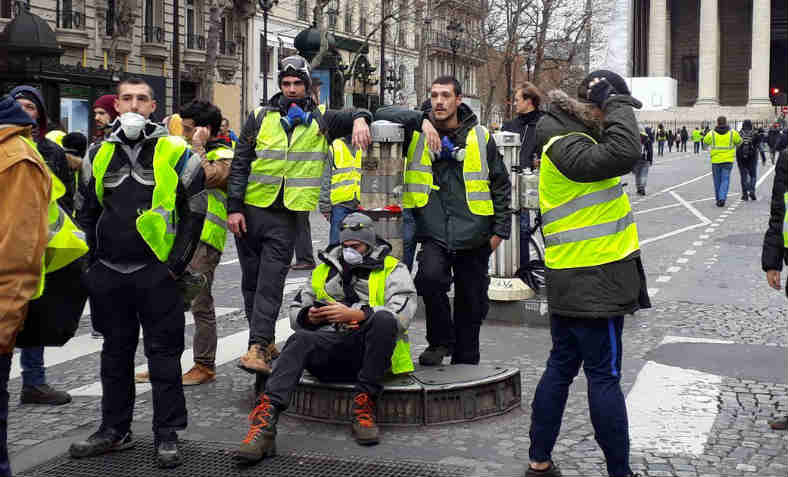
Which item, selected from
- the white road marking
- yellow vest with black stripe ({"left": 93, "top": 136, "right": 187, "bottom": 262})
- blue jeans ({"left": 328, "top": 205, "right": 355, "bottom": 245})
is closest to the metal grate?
yellow vest with black stripe ({"left": 93, "top": 136, "right": 187, "bottom": 262})

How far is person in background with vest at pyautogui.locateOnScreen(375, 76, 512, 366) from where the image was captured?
6.80 m

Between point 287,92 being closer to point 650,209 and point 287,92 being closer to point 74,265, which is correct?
point 74,265

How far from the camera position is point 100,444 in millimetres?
5648

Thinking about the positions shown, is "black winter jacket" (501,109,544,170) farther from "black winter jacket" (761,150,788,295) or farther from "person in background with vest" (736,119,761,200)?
"person in background with vest" (736,119,761,200)

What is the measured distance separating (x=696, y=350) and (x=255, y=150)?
152 inches

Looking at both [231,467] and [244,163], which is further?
[244,163]

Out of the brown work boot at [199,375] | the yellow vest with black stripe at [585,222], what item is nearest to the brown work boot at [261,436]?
the yellow vest with black stripe at [585,222]

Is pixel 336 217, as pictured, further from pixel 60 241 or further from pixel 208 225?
pixel 60 241

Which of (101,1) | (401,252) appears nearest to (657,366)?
(401,252)

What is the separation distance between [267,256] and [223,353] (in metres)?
1.70

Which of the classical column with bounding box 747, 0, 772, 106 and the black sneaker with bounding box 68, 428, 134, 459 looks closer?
the black sneaker with bounding box 68, 428, 134, 459

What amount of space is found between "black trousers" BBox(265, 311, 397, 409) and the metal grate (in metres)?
0.33

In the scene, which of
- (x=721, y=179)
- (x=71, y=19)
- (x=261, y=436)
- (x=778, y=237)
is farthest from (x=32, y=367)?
(x=71, y=19)

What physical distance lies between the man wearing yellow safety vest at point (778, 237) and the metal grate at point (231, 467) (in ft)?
6.95
